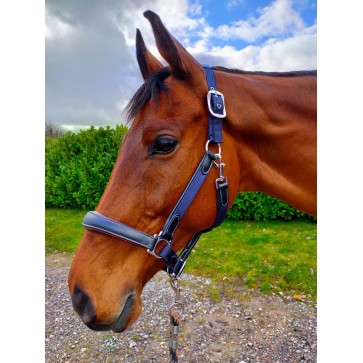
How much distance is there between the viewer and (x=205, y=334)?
7.20 ft

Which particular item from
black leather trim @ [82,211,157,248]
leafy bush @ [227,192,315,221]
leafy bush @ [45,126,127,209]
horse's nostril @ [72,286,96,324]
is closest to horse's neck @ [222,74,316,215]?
A: black leather trim @ [82,211,157,248]

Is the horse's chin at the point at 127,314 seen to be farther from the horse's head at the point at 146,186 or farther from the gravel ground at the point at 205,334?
the gravel ground at the point at 205,334

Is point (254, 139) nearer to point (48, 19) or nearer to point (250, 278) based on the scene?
point (48, 19)

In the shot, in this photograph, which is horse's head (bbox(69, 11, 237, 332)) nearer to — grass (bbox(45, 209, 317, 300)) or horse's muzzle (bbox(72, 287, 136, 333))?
horse's muzzle (bbox(72, 287, 136, 333))

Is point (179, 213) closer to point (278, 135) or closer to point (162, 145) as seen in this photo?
point (162, 145)

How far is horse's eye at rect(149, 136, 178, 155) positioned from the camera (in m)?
0.95

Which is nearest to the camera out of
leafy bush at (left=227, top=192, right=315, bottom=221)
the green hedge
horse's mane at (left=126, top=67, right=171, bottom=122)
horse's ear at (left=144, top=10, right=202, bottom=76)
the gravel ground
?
horse's ear at (left=144, top=10, right=202, bottom=76)

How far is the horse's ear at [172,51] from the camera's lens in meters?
0.89

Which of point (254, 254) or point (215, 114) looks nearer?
point (215, 114)

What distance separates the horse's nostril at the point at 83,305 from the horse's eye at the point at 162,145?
0.53 metres

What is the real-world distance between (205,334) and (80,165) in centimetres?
398

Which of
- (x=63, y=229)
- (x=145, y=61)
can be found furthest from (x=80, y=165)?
(x=145, y=61)

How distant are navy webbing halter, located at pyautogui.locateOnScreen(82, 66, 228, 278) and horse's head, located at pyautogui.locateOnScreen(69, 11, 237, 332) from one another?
0.02 m
